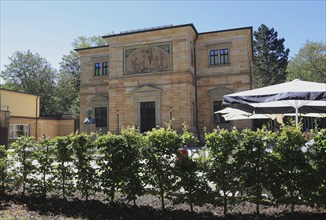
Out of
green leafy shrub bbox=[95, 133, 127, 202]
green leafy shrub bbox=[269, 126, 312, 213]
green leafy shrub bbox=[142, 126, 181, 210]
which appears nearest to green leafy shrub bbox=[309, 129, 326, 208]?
green leafy shrub bbox=[269, 126, 312, 213]

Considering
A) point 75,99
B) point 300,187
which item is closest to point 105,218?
point 300,187

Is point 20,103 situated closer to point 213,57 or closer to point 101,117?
point 101,117

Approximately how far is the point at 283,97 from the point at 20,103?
35.7 metres

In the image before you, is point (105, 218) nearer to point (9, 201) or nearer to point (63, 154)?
point (63, 154)

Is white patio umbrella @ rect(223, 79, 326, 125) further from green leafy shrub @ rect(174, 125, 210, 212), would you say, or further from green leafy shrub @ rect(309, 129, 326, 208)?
green leafy shrub @ rect(174, 125, 210, 212)

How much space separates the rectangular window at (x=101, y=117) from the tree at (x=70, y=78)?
19702 mm

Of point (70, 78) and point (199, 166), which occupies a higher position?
point (70, 78)

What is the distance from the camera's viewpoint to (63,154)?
242 inches

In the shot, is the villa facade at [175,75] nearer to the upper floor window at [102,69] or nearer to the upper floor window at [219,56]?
the upper floor window at [219,56]

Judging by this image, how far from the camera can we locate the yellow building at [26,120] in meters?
31.8

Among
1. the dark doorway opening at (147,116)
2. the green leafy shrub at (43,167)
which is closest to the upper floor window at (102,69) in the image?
the dark doorway opening at (147,116)

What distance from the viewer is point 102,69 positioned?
32812mm

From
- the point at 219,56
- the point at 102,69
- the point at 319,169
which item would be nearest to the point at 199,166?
the point at 319,169

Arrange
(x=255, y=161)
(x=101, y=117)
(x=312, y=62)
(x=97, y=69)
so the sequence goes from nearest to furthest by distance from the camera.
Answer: (x=255, y=161) < (x=101, y=117) < (x=97, y=69) < (x=312, y=62)
